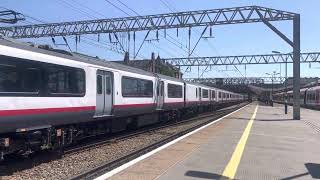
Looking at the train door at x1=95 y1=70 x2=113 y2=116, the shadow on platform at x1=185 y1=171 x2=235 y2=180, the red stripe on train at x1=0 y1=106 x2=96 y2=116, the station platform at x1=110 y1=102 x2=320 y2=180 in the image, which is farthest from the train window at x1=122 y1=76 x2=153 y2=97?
the shadow on platform at x1=185 y1=171 x2=235 y2=180

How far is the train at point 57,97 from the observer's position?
11.6m

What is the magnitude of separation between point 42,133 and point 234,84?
421 ft

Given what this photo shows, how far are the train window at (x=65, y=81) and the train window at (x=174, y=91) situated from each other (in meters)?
15.8

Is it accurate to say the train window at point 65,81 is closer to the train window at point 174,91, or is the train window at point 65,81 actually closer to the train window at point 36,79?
the train window at point 36,79

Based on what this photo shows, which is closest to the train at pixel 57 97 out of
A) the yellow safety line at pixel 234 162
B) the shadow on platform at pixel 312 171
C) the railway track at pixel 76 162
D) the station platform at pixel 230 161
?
the railway track at pixel 76 162

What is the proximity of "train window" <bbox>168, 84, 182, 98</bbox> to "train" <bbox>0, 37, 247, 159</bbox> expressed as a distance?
768 centimetres

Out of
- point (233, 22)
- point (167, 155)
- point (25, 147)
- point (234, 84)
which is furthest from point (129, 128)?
point (234, 84)

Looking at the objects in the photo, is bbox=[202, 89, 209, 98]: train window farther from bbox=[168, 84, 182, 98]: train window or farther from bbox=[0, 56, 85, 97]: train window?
bbox=[0, 56, 85, 97]: train window

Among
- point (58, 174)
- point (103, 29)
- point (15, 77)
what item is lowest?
point (58, 174)

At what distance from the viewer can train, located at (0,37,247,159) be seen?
11.6m

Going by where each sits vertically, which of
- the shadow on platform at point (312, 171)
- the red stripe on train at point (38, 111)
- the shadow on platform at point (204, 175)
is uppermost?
the red stripe on train at point (38, 111)

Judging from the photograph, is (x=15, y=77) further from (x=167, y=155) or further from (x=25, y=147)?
(x=167, y=155)

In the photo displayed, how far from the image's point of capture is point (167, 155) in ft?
47.6

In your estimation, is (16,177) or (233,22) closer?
(16,177)
